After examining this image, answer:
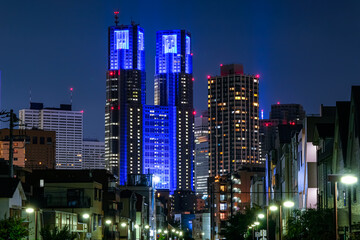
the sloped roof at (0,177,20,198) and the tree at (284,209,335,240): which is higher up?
the sloped roof at (0,177,20,198)

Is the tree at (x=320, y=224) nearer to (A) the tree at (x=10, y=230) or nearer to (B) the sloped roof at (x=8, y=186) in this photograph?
(A) the tree at (x=10, y=230)

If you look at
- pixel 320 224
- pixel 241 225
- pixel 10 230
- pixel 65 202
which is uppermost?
pixel 65 202

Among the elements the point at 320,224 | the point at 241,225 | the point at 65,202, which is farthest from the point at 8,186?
the point at 241,225

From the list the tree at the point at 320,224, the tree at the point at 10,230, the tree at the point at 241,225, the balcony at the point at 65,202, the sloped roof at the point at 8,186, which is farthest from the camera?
the tree at the point at 241,225

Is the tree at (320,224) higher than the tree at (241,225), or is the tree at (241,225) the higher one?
the tree at (241,225)

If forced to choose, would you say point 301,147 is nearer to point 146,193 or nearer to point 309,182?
point 309,182

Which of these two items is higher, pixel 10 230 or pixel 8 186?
pixel 8 186

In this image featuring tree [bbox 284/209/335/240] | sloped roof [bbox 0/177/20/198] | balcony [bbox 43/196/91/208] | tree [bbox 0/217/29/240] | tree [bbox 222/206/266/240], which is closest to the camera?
tree [bbox 284/209/335/240]

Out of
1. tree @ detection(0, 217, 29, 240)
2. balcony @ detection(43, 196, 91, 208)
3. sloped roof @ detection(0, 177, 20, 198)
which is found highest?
balcony @ detection(43, 196, 91, 208)

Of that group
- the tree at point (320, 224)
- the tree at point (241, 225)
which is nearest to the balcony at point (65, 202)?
the tree at point (241, 225)

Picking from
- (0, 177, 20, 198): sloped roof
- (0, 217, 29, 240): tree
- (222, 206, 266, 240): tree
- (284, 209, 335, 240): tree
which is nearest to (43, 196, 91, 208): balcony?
(222, 206, 266, 240): tree

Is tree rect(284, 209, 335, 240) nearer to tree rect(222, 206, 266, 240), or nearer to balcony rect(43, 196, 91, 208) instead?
balcony rect(43, 196, 91, 208)

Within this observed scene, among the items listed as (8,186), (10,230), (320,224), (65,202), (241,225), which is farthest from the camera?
(241,225)

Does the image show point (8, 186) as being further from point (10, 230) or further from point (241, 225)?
point (241, 225)
